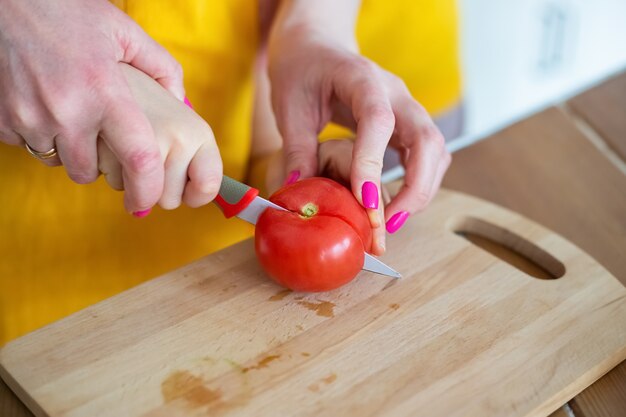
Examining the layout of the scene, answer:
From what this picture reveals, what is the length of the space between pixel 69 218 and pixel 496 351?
0.86 metres

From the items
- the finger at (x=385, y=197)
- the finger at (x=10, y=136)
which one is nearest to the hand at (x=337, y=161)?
the finger at (x=385, y=197)

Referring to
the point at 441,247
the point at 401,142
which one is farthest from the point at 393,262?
the point at 401,142

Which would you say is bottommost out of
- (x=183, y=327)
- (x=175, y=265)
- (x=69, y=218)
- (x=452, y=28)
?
(x=175, y=265)

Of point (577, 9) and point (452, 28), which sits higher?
point (452, 28)

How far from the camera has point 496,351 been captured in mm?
1111

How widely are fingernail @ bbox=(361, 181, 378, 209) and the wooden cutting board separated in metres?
0.12

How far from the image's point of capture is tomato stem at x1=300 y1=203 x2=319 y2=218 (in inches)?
46.4

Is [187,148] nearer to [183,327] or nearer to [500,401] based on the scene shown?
[183,327]

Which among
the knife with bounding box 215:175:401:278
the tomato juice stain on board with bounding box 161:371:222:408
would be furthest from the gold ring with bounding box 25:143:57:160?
the tomato juice stain on board with bounding box 161:371:222:408

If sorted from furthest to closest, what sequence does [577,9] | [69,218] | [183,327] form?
[577,9], [69,218], [183,327]

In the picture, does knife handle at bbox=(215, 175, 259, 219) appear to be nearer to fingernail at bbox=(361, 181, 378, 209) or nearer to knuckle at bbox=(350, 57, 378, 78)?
fingernail at bbox=(361, 181, 378, 209)

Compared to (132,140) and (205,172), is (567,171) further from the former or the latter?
(132,140)

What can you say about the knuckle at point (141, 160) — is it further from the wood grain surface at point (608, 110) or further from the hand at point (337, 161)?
the wood grain surface at point (608, 110)

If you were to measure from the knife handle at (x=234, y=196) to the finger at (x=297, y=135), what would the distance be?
144 millimetres
